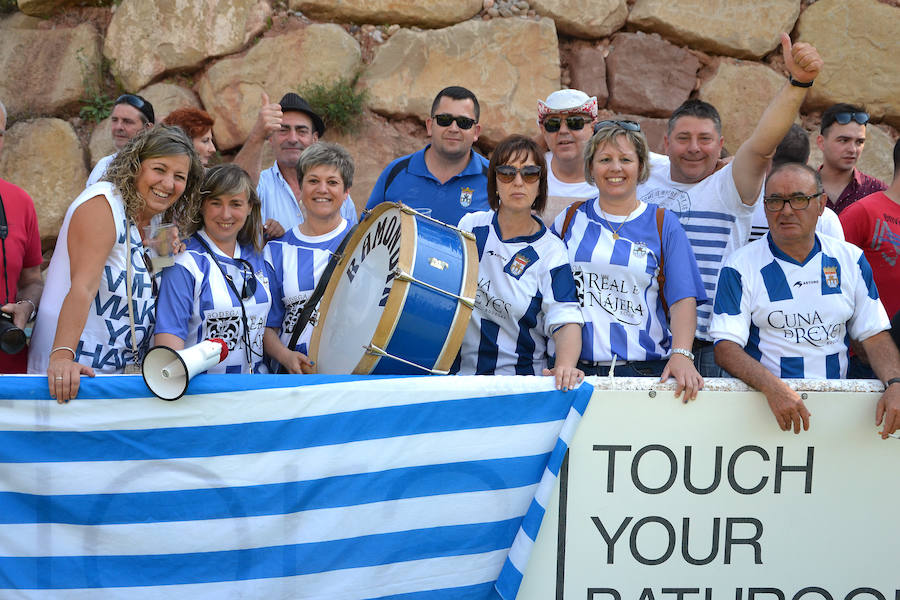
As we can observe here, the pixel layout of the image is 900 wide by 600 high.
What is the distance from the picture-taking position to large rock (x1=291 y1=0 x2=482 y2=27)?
621 cm

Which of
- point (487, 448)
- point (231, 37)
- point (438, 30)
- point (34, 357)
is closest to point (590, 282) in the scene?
point (487, 448)

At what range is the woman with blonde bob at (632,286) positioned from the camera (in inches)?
130

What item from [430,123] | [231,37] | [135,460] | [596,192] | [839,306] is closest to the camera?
[135,460]

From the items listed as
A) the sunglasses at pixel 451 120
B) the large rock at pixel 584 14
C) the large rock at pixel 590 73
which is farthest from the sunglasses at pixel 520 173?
the large rock at pixel 584 14

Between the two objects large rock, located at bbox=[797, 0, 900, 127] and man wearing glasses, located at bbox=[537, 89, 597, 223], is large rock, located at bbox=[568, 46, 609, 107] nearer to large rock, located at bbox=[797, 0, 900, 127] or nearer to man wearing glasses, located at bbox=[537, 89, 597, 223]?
large rock, located at bbox=[797, 0, 900, 127]

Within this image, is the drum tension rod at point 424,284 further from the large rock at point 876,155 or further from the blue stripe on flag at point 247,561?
the large rock at point 876,155

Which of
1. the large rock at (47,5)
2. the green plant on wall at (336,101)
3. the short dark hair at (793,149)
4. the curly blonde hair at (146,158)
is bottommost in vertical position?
the curly blonde hair at (146,158)

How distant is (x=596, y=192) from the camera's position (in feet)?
14.4

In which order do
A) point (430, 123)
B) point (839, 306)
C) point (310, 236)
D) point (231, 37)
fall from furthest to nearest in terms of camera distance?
point (231, 37) → point (430, 123) → point (310, 236) → point (839, 306)

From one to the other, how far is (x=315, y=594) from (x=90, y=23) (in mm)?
5002

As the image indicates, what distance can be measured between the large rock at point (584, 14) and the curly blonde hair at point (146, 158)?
3758 mm

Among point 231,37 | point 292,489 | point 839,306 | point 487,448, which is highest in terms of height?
point 231,37

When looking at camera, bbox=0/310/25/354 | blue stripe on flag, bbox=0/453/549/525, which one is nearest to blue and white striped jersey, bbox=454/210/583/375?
blue stripe on flag, bbox=0/453/549/525

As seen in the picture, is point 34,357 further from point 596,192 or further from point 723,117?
point 723,117
